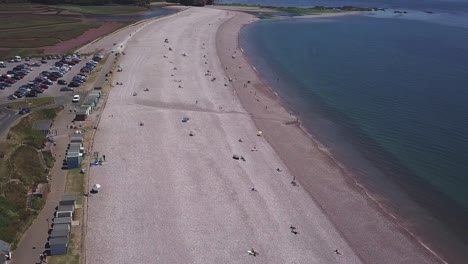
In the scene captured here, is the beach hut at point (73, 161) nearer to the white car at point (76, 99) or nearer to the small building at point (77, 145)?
the small building at point (77, 145)

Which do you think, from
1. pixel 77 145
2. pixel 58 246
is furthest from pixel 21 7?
pixel 58 246

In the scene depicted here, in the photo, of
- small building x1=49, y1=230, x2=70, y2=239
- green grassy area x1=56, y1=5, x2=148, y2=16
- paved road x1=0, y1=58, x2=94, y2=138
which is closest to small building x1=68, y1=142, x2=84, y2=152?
paved road x1=0, y1=58, x2=94, y2=138

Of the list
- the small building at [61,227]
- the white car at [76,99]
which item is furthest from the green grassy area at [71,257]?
the white car at [76,99]

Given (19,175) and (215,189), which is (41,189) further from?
(215,189)

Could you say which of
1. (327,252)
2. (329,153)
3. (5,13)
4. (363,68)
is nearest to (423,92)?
(363,68)

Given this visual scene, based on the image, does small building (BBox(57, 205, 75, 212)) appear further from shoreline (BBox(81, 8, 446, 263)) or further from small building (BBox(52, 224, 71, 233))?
small building (BBox(52, 224, 71, 233))

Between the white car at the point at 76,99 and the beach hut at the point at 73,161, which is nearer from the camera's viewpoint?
the beach hut at the point at 73,161
